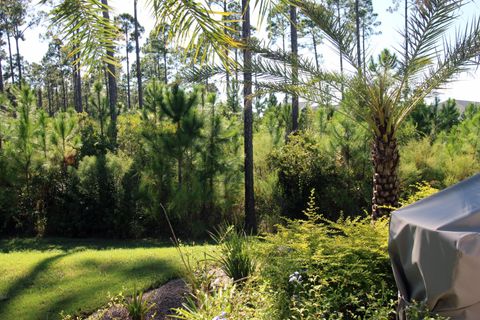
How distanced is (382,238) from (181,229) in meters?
8.15

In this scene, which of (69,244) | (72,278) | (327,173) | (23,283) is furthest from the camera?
(327,173)

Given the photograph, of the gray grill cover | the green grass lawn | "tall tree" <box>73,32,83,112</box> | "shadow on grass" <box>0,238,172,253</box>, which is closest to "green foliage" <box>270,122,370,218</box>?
"shadow on grass" <box>0,238,172,253</box>

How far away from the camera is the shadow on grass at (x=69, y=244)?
990cm

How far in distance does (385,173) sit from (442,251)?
452cm

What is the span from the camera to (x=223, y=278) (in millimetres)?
5320

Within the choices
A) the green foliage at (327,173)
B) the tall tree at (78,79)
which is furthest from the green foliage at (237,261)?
the green foliage at (327,173)

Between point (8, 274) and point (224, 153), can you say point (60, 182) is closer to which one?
point (224, 153)

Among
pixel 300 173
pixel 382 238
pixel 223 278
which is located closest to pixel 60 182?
pixel 300 173

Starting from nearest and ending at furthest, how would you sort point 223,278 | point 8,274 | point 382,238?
point 382,238 < point 223,278 < point 8,274

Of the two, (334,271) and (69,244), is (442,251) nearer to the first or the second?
(334,271)

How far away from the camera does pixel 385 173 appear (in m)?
6.95

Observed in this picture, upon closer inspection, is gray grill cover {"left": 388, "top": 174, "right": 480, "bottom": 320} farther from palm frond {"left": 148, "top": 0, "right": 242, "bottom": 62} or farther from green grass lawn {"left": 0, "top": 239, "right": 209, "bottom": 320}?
green grass lawn {"left": 0, "top": 239, "right": 209, "bottom": 320}

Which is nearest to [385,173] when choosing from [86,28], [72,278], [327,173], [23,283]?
[327,173]

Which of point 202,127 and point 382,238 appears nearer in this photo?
point 382,238
